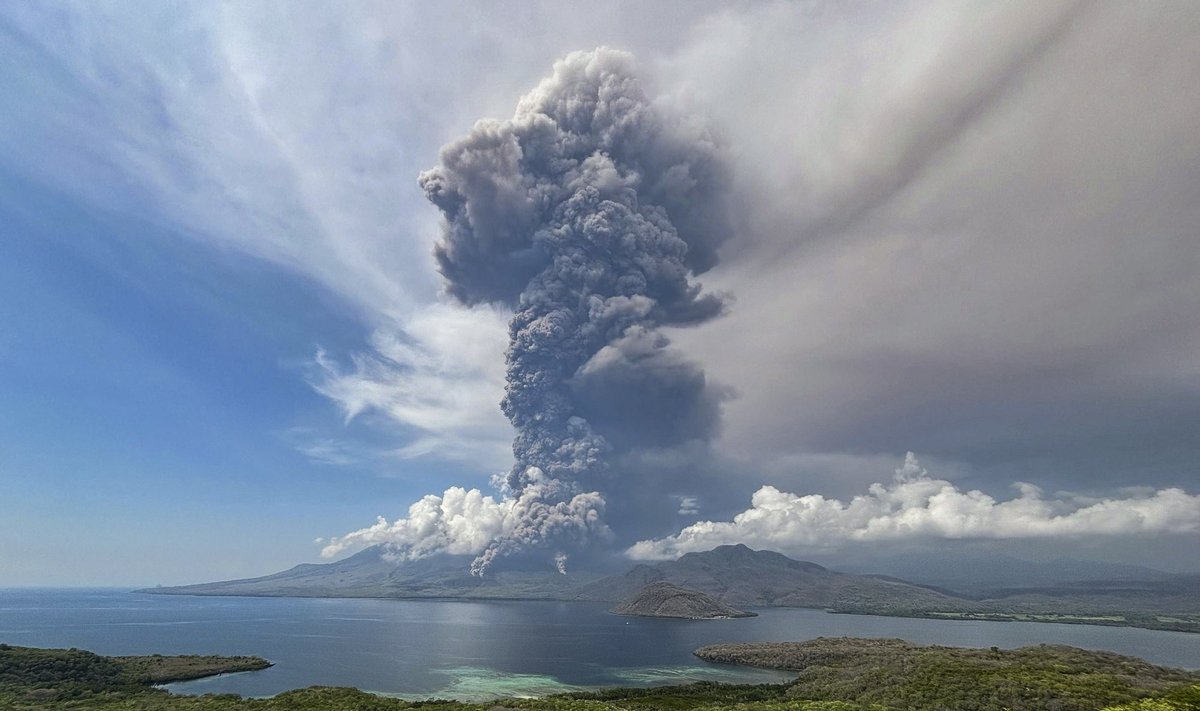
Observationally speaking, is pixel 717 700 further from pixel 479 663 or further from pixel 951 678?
pixel 479 663

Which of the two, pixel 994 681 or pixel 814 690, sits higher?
pixel 994 681

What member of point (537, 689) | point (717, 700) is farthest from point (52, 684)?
point (717, 700)

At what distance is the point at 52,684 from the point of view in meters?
117

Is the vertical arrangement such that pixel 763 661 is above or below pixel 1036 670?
below

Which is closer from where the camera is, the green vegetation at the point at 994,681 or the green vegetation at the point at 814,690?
the green vegetation at the point at 814,690

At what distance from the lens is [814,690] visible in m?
130

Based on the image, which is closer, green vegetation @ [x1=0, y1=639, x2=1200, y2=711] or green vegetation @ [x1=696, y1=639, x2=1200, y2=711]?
green vegetation @ [x1=0, y1=639, x2=1200, y2=711]

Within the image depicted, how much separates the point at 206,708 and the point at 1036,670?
480ft

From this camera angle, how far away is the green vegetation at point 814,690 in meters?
89.0

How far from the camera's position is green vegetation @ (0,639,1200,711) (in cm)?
8900

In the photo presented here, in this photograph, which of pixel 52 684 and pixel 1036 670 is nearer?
pixel 1036 670

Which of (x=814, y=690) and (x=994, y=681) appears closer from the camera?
(x=994, y=681)

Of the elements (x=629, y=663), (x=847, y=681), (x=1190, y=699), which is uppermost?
(x=1190, y=699)

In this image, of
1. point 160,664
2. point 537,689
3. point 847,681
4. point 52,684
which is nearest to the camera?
point 52,684
